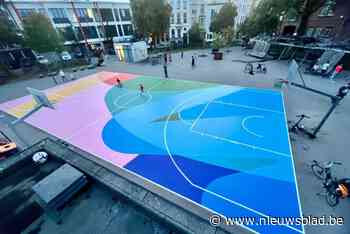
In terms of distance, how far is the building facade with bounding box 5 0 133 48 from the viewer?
3084 cm

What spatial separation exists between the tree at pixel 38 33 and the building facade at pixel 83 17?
10.5 meters

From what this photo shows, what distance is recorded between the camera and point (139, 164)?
757 centimetres

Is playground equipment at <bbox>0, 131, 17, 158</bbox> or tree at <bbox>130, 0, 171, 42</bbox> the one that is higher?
tree at <bbox>130, 0, 171, 42</bbox>

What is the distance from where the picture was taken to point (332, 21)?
25922 millimetres

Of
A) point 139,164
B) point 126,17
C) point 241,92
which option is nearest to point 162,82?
point 241,92

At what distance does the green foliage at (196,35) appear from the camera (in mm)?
41094

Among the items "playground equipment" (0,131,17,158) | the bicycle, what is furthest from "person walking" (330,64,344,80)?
"playground equipment" (0,131,17,158)

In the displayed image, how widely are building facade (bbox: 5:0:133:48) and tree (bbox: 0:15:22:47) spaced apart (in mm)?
7527

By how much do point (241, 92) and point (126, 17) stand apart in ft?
140

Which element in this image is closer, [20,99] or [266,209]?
[266,209]

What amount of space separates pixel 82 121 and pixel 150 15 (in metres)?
27.5

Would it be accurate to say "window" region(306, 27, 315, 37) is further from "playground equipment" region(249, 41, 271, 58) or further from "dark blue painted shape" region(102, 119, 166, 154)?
"dark blue painted shape" region(102, 119, 166, 154)

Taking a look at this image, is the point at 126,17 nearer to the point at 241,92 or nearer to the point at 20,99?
the point at 20,99

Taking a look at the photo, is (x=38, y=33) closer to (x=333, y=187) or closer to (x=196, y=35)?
(x=196, y=35)
